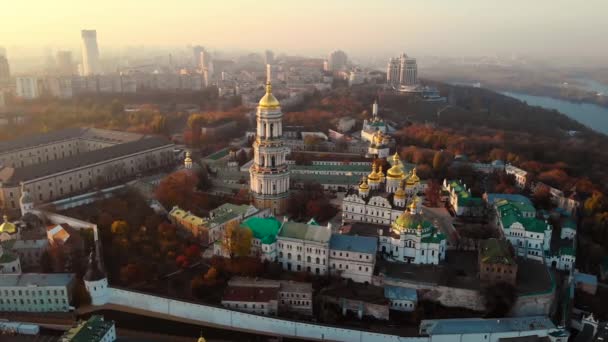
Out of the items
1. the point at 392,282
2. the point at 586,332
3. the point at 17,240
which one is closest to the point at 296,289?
the point at 392,282

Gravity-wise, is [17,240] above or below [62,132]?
below

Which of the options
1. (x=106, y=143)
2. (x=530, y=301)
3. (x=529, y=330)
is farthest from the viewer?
(x=106, y=143)

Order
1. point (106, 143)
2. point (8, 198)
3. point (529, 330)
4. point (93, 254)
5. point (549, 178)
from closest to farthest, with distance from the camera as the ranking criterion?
point (529, 330) → point (93, 254) → point (8, 198) → point (549, 178) → point (106, 143)

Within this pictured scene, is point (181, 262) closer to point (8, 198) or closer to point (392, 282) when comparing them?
point (392, 282)

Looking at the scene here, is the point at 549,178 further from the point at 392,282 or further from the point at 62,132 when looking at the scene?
the point at 62,132

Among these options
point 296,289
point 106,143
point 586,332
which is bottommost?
point 586,332

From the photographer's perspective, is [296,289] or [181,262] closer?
[296,289]

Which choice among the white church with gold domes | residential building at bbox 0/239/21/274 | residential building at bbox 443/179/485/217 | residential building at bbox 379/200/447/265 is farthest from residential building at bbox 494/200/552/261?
residential building at bbox 0/239/21/274
